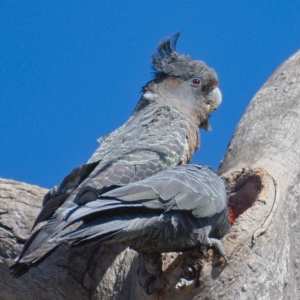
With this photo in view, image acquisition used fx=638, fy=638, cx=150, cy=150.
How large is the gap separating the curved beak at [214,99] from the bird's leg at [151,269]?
408 cm

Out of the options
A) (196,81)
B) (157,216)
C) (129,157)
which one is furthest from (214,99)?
(157,216)

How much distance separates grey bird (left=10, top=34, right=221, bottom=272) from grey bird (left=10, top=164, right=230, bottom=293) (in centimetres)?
23

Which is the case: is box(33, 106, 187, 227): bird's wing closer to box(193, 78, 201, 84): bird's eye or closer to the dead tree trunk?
the dead tree trunk

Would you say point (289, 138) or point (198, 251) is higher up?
point (289, 138)

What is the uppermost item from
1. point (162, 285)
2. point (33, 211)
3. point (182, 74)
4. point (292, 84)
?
point (182, 74)

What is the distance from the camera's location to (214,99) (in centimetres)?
880

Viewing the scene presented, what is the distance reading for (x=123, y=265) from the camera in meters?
5.75

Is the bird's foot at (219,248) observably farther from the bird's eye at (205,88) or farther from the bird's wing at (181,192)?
the bird's eye at (205,88)

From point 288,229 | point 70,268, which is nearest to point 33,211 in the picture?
point 70,268

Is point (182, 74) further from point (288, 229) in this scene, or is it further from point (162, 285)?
point (162, 285)

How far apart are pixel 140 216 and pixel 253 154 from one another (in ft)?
7.38

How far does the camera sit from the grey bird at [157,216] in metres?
4.29

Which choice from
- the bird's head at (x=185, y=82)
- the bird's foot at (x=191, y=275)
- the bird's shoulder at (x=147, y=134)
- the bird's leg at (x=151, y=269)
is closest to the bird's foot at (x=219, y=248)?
the bird's foot at (x=191, y=275)

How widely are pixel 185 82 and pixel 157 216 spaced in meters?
4.37
